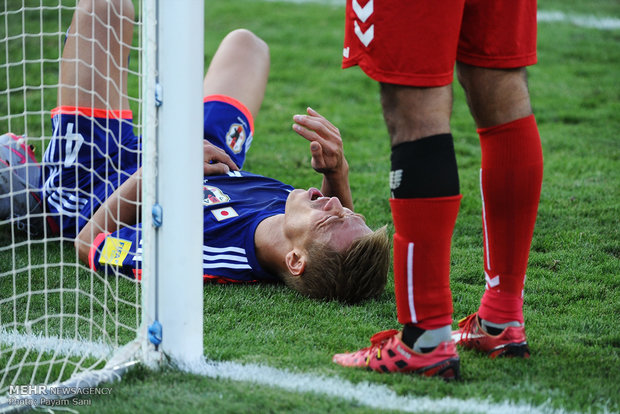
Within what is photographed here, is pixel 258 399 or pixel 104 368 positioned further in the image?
pixel 104 368

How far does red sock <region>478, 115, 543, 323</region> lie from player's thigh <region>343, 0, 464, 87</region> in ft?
1.18

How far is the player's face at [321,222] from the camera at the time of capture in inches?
109

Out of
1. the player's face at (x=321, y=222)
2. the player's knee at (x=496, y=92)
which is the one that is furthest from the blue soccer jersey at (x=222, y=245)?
the player's knee at (x=496, y=92)

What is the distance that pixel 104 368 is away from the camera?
1989 mm

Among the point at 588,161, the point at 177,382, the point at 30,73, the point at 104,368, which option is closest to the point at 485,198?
the point at 177,382

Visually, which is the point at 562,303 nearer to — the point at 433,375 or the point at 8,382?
the point at 433,375

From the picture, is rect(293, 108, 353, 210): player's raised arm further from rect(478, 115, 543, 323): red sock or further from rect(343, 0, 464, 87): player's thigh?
rect(343, 0, 464, 87): player's thigh

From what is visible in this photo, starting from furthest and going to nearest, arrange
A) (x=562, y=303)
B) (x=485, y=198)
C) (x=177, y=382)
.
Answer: (x=562, y=303)
(x=485, y=198)
(x=177, y=382)

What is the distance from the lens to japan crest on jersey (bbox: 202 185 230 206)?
122 inches

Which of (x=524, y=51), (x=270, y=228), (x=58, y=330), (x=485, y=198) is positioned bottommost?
(x=58, y=330)

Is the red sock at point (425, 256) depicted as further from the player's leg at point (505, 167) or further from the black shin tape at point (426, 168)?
the player's leg at point (505, 167)

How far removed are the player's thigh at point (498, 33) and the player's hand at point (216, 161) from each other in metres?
1.55

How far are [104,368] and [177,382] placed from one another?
0.22m

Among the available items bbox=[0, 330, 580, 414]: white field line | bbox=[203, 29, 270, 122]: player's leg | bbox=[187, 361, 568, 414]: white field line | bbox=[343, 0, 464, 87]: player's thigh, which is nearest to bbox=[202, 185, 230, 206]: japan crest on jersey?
bbox=[203, 29, 270, 122]: player's leg
